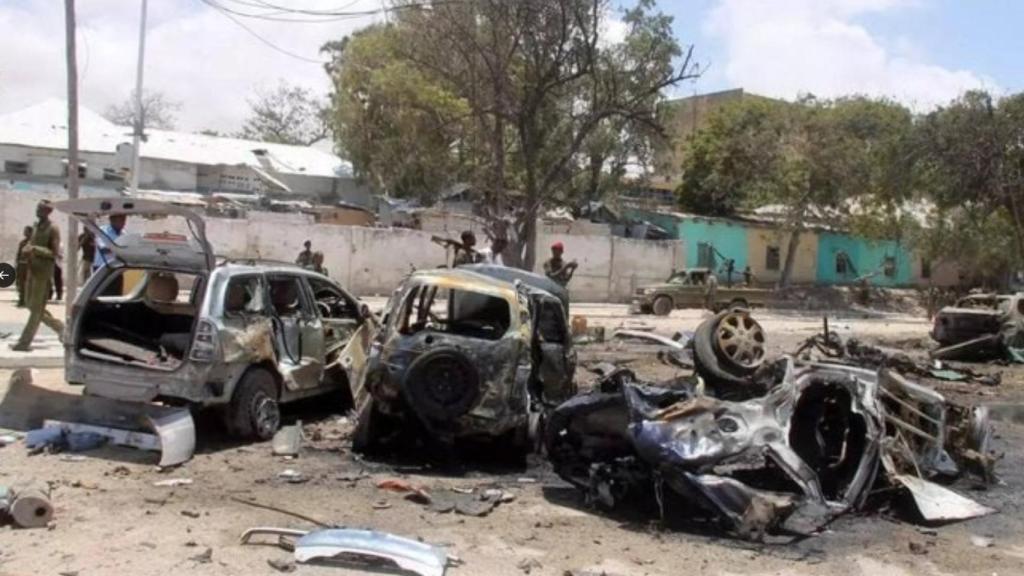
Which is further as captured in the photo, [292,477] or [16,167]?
[16,167]

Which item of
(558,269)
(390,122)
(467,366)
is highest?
(390,122)

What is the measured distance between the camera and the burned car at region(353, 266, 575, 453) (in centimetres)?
748

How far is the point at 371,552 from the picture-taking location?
5.31m

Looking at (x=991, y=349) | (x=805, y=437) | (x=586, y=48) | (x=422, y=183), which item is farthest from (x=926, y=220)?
(x=805, y=437)

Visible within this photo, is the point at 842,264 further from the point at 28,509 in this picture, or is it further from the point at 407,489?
the point at 28,509

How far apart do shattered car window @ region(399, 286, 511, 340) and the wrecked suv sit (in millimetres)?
770

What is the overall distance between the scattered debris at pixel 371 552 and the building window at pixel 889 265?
46253 millimetres

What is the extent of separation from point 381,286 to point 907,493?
1040 inches

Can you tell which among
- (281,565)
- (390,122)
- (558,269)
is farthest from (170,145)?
(281,565)

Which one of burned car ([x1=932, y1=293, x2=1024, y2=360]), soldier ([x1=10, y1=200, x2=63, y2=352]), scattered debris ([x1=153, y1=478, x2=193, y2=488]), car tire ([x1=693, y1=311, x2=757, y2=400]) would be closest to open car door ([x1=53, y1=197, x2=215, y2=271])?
scattered debris ([x1=153, y1=478, x2=193, y2=488])

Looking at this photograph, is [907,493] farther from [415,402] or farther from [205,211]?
[205,211]

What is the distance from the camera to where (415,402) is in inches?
294

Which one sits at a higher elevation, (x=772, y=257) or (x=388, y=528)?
(x=772, y=257)

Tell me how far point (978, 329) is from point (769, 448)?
13.4 m
